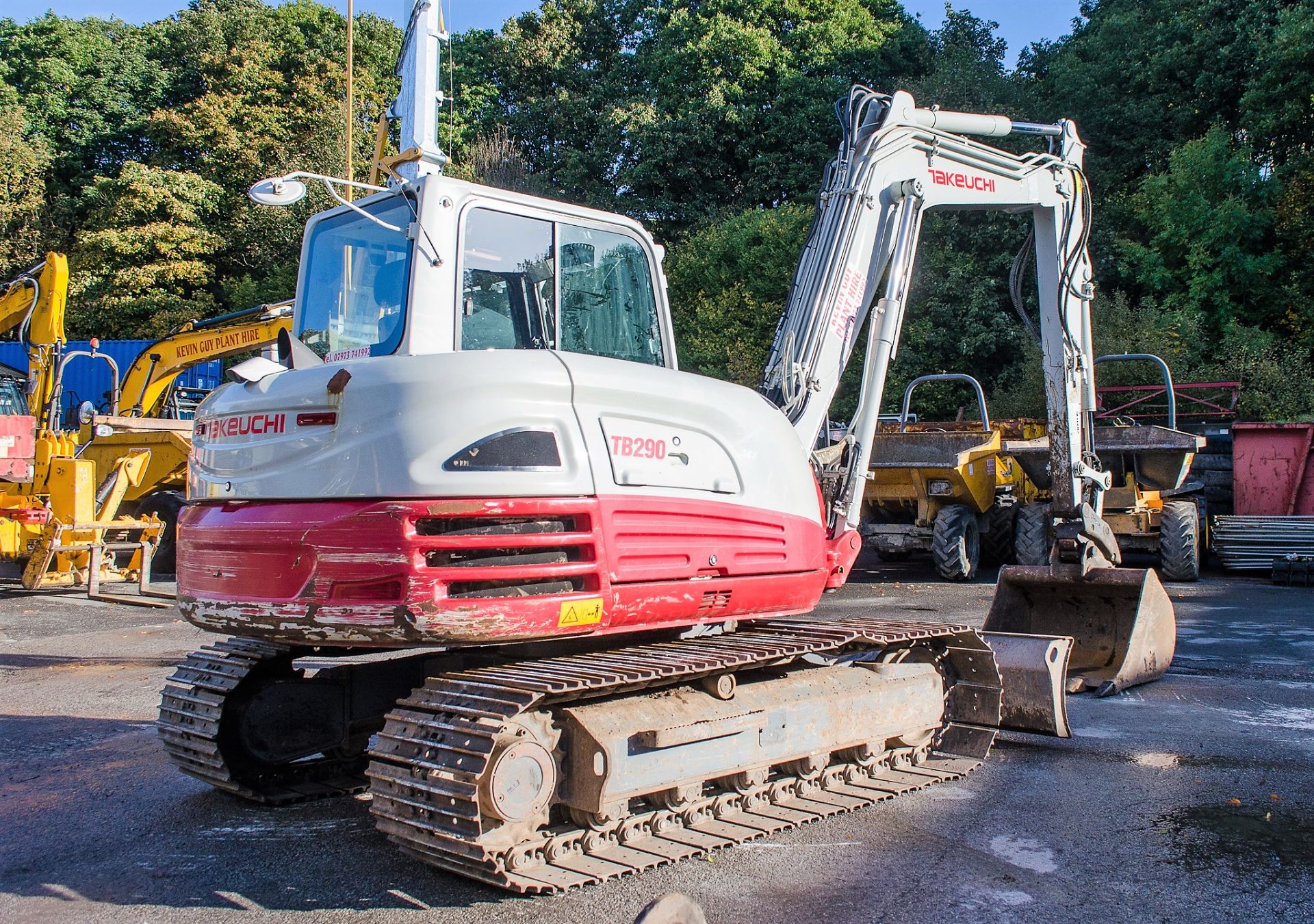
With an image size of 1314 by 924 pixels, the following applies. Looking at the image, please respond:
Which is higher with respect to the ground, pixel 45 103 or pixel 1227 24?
pixel 45 103

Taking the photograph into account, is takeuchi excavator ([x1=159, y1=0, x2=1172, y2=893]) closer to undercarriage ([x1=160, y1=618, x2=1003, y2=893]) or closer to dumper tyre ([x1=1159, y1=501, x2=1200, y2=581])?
undercarriage ([x1=160, y1=618, x2=1003, y2=893])

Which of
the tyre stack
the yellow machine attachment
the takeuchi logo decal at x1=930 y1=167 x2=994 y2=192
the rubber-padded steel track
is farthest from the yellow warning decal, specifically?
the tyre stack

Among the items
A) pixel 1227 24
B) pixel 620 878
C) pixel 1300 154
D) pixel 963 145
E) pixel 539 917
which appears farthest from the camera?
pixel 1227 24

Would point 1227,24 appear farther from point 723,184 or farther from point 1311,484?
point 1311,484

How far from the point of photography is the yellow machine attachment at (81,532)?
43.3ft

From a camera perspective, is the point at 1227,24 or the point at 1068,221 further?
the point at 1227,24

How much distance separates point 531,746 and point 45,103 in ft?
130

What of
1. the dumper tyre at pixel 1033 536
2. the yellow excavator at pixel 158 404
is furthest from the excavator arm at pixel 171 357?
the dumper tyre at pixel 1033 536

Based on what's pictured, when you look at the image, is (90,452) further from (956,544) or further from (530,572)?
(530,572)

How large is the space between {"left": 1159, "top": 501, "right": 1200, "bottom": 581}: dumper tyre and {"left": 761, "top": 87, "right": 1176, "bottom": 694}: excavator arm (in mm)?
6578

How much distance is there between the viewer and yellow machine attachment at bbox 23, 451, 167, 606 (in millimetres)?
13188

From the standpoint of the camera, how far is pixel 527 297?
5.01 metres

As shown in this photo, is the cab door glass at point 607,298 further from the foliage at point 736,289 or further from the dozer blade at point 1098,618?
the foliage at point 736,289

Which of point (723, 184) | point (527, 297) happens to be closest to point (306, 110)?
point (723, 184)
